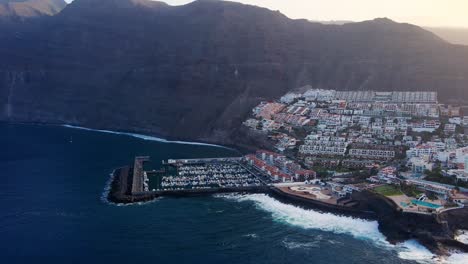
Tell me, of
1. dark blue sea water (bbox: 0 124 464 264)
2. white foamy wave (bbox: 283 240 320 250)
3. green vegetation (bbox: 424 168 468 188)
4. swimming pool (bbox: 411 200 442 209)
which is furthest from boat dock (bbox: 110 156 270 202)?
green vegetation (bbox: 424 168 468 188)

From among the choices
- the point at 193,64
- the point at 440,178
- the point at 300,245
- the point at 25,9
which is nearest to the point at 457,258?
the point at 300,245

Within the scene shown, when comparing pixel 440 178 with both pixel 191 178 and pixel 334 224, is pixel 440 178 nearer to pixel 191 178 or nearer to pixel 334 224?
pixel 334 224

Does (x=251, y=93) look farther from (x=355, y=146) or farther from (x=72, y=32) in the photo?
(x=72, y=32)

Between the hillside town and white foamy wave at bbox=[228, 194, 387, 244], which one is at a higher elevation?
the hillside town

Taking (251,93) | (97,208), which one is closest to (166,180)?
(97,208)

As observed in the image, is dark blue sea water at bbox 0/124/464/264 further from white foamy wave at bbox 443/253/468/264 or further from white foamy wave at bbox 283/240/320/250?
white foamy wave at bbox 443/253/468/264

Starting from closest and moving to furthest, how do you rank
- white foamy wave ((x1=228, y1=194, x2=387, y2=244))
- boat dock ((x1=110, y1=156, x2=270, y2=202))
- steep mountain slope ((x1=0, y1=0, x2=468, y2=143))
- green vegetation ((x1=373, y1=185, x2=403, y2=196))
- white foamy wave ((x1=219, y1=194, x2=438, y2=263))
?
white foamy wave ((x1=219, y1=194, x2=438, y2=263)) < white foamy wave ((x1=228, y1=194, x2=387, y2=244)) < green vegetation ((x1=373, y1=185, x2=403, y2=196)) < boat dock ((x1=110, y1=156, x2=270, y2=202)) < steep mountain slope ((x1=0, y1=0, x2=468, y2=143))

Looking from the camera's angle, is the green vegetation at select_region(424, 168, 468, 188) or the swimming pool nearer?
the swimming pool
